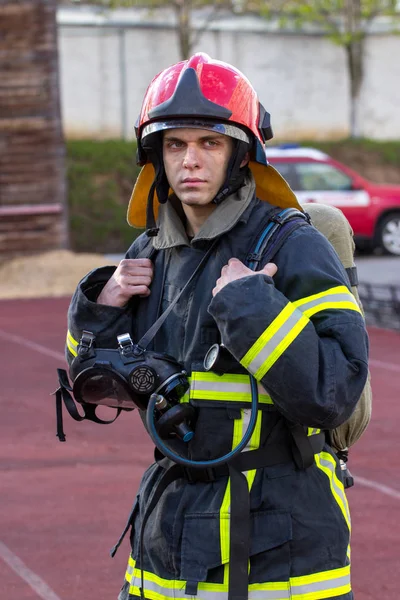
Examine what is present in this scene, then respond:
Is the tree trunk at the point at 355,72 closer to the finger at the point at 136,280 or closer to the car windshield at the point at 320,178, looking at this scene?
the car windshield at the point at 320,178

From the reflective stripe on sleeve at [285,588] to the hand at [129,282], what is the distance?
74cm

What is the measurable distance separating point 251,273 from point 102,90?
3080 cm

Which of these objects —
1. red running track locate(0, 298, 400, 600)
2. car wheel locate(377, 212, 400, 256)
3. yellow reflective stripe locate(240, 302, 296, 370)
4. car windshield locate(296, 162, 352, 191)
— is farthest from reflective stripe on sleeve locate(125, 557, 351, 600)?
car wheel locate(377, 212, 400, 256)

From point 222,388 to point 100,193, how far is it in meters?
23.6

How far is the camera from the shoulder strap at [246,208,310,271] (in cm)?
Result: 304

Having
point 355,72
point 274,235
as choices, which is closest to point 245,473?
point 274,235

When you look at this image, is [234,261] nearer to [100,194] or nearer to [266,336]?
[266,336]

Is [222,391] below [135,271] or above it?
below

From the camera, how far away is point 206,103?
312cm

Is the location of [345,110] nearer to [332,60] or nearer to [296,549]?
[332,60]

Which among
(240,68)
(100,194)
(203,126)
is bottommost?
(100,194)

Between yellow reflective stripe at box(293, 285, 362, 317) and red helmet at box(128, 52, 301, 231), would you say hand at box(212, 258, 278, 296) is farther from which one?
red helmet at box(128, 52, 301, 231)

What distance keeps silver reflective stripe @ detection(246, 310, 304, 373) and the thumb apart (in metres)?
0.14

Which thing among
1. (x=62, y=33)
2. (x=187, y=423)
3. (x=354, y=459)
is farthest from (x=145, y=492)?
(x=62, y=33)
